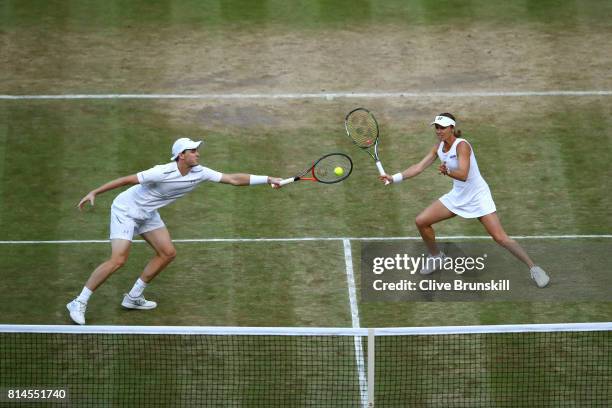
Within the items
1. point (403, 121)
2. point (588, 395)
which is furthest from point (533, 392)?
point (403, 121)

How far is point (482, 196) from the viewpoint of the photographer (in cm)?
1185

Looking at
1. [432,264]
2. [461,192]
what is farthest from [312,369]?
[461,192]

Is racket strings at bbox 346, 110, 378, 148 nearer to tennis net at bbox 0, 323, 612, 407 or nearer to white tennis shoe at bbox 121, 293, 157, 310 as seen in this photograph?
tennis net at bbox 0, 323, 612, 407

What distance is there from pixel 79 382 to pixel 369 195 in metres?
5.05

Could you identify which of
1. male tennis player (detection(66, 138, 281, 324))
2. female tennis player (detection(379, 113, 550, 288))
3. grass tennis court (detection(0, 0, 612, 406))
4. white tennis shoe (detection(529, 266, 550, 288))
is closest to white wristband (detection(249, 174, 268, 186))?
male tennis player (detection(66, 138, 281, 324))

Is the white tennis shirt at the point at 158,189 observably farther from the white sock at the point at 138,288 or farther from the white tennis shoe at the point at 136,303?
the white tennis shoe at the point at 136,303

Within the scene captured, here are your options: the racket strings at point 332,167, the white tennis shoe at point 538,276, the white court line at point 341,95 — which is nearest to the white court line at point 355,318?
the racket strings at point 332,167

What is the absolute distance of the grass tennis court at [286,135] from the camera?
12164 mm

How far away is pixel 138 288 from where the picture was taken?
1155 cm

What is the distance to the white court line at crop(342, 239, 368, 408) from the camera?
406 inches

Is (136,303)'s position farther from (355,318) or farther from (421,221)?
(421,221)

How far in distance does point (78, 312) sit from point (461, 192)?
418 centimetres

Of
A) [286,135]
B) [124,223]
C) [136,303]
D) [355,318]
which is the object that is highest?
[124,223]

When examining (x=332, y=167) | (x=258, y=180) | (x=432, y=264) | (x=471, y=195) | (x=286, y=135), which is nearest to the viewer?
(x=258, y=180)
